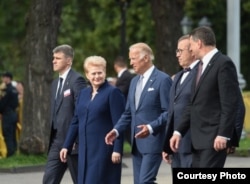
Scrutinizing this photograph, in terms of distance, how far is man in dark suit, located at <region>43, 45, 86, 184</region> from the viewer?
11.6 meters

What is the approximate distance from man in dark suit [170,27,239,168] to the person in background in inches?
482

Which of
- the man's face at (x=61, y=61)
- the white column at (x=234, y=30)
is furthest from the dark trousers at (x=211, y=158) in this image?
the white column at (x=234, y=30)

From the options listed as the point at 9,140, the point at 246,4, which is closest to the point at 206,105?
the point at 9,140

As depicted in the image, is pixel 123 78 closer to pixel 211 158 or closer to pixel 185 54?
pixel 185 54

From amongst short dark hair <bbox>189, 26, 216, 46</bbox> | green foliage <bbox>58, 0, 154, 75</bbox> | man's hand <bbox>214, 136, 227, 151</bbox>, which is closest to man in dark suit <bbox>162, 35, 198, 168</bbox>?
short dark hair <bbox>189, 26, 216, 46</bbox>

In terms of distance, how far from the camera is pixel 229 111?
8.97 metres

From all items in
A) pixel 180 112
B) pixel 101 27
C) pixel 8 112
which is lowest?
pixel 8 112

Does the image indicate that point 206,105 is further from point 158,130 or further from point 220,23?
point 220,23

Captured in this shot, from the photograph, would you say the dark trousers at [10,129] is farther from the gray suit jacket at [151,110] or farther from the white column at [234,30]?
the gray suit jacket at [151,110]

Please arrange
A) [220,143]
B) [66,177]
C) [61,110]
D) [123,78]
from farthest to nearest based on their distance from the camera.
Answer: [123,78]
[66,177]
[61,110]
[220,143]

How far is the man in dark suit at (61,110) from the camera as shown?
11.6 metres

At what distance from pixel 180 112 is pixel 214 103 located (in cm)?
95

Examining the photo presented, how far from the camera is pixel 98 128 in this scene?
34.9ft

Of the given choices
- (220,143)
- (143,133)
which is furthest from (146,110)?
(220,143)
